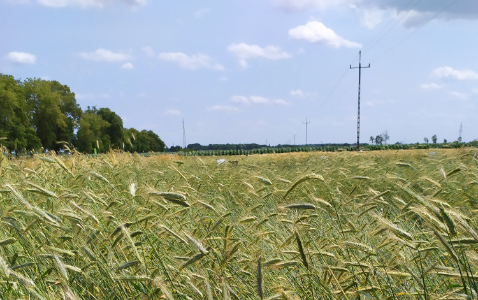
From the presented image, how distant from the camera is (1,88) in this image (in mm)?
33625

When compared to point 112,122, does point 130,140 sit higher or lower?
lower

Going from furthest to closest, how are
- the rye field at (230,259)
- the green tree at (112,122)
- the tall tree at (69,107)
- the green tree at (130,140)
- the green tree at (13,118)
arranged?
the green tree at (112,122), the tall tree at (69,107), the green tree at (13,118), the green tree at (130,140), the rye field at (230,259)

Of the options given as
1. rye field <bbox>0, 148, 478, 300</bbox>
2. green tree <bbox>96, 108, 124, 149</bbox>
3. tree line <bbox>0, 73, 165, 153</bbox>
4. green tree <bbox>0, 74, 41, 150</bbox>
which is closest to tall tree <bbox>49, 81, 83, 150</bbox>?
tree line <bbox>0, 73, 165, 153</bbox>

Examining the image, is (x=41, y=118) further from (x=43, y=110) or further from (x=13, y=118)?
(x=13, y=118)

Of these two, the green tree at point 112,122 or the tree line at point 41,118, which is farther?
the green tree at point 112,122

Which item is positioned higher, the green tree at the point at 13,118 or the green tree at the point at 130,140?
the green tree at the point at 13,118

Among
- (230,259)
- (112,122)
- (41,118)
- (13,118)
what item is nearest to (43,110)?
(41,118)

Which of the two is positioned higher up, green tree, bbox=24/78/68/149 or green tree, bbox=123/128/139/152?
green tree, bbox=24/78/68/149

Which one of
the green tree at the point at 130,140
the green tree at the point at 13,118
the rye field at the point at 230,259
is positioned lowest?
the rye field at the point at 230,259

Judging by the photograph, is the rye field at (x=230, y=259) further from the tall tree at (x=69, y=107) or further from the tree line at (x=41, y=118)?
the tall tree at (x=69, y=107)

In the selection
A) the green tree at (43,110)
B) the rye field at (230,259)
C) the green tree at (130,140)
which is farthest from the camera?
the green tree at (43,110)

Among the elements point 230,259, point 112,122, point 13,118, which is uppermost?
point 112,122

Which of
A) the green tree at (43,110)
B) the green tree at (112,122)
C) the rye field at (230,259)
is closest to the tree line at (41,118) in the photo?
the green tree at (43,110)

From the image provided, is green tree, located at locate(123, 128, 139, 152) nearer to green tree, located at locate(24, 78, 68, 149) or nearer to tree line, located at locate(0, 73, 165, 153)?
tree line, located at locate(0, 73, 165, 153)
